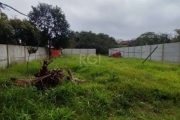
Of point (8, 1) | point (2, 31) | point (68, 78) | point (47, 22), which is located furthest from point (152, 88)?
point (47, 22)

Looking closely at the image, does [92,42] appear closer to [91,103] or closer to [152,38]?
[152,38]

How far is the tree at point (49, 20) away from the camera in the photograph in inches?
532

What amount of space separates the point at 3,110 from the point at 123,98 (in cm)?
208

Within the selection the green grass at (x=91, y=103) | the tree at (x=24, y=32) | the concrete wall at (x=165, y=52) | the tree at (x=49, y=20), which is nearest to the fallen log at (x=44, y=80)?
the green grass at (x=91, y=103)

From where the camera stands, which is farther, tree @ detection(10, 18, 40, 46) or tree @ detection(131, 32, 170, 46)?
tree @ detection(131, 32, 170, 46)

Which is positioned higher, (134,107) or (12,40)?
(12,40)

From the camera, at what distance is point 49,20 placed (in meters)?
13.6

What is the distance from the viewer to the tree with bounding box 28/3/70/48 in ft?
44.3

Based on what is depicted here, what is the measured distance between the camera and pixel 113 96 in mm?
3115

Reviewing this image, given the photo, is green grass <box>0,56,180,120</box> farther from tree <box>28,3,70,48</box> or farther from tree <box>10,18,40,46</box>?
tree <box>28,3,70,48</box>

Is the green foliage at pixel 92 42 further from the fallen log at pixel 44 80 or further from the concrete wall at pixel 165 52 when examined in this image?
the fallen log at pixel 44 80

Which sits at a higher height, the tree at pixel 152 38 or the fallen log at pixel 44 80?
the tree at pixel 152 38

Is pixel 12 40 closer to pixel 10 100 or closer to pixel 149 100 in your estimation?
pixel 10 100

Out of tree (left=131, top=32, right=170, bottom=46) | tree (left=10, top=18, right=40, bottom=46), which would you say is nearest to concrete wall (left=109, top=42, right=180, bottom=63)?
tree (left=10, top=18, right=40, bottom=46)
